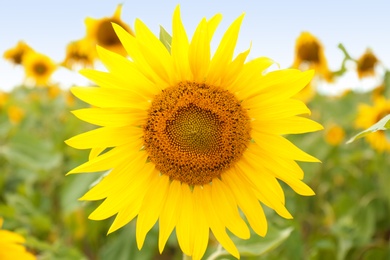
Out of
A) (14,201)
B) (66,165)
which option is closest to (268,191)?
(14,201)

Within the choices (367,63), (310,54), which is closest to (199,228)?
(310,54)

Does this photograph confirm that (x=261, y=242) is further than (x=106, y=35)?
No

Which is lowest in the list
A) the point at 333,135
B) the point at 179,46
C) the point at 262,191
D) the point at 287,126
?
the point at 333,135

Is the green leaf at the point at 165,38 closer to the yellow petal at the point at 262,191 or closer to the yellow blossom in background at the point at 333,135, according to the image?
the yellow petal at the point at 262,191

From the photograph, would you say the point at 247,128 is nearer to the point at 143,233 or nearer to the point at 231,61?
the point at 231,61

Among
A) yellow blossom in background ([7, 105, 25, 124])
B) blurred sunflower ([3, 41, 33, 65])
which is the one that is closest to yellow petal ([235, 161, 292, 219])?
yellow blossom in background ([7, 105, 25, 124])

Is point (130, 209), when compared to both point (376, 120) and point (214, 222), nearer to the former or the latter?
point (214, 222)

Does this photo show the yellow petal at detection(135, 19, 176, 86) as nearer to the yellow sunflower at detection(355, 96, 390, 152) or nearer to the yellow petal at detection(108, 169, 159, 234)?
the yellow petal at detection(108, 169, 159, 234)

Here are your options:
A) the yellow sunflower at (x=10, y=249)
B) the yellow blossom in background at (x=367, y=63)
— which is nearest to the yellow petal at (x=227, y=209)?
the yellow sunflower at (x=10, y=249)
